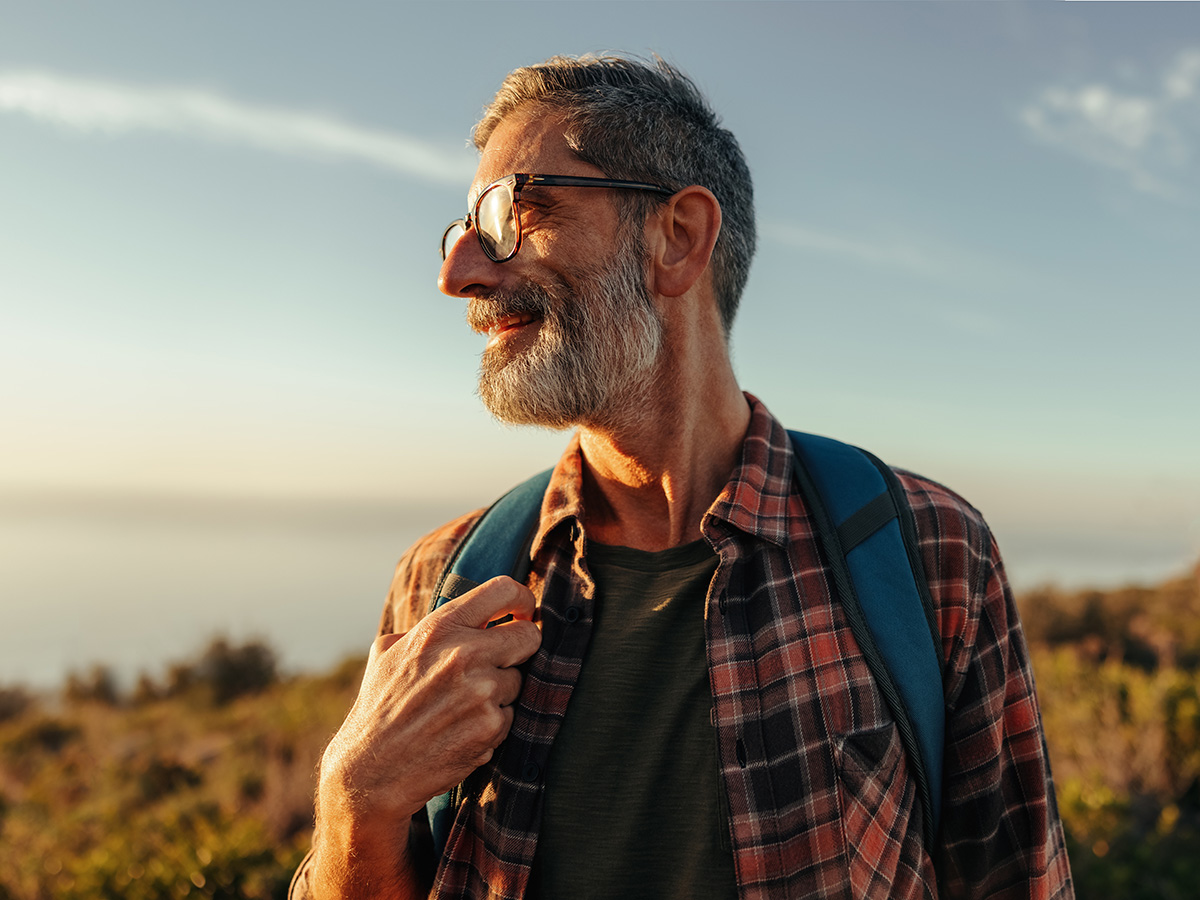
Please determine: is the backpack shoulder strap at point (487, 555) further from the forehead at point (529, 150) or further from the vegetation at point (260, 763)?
the vegetation at point (260, 763)

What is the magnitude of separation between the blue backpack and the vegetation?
2916mm

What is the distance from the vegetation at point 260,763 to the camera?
431 centimetres

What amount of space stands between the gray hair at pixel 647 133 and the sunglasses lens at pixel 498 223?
0.27 m

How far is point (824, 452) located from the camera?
2.21 m

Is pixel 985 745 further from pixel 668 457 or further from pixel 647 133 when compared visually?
pixel 647 133

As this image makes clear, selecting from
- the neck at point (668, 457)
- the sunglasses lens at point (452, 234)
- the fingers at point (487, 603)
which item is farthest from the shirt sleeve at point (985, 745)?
the sunglasses lens at point (452, 234)

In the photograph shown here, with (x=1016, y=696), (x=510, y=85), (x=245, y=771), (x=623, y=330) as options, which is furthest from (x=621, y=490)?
(x=245, y=771)

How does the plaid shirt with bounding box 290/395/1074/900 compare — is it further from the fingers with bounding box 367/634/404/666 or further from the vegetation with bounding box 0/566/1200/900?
the vegetation with bounding box 0/566/1200/900

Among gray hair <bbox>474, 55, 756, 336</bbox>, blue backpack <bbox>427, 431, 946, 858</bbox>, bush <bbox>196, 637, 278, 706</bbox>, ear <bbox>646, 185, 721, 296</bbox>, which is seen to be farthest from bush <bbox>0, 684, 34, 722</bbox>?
ear <bbox>646, 185, 721, 296</bbox>

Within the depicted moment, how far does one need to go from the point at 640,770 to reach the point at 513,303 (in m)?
1.30

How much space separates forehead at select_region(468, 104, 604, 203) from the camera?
2.23 meters

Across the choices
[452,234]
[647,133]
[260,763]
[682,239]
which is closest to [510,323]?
[452,234]

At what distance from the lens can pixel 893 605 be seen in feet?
5.95

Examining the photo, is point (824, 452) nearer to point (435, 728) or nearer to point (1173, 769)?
point (435, 728)
